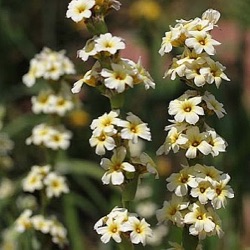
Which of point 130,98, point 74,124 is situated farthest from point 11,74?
point 130,98

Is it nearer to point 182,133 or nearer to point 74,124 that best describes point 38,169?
point 182,133

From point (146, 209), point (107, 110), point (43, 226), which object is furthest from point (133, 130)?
point (107, 110)

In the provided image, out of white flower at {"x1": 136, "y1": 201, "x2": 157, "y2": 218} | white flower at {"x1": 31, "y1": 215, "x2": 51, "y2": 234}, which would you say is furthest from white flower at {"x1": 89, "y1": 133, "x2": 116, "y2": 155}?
white flower at {"x1": 136, "y1": 201, "x2": 157, "y2": 218}

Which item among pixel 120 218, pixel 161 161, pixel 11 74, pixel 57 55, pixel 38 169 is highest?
pixel 11 74

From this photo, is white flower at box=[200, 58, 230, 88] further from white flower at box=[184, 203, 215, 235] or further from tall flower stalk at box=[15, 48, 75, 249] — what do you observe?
tall flower stalk at box=[15, 48, 75, 249]

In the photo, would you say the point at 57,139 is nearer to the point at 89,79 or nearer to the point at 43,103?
the point at 43,103
